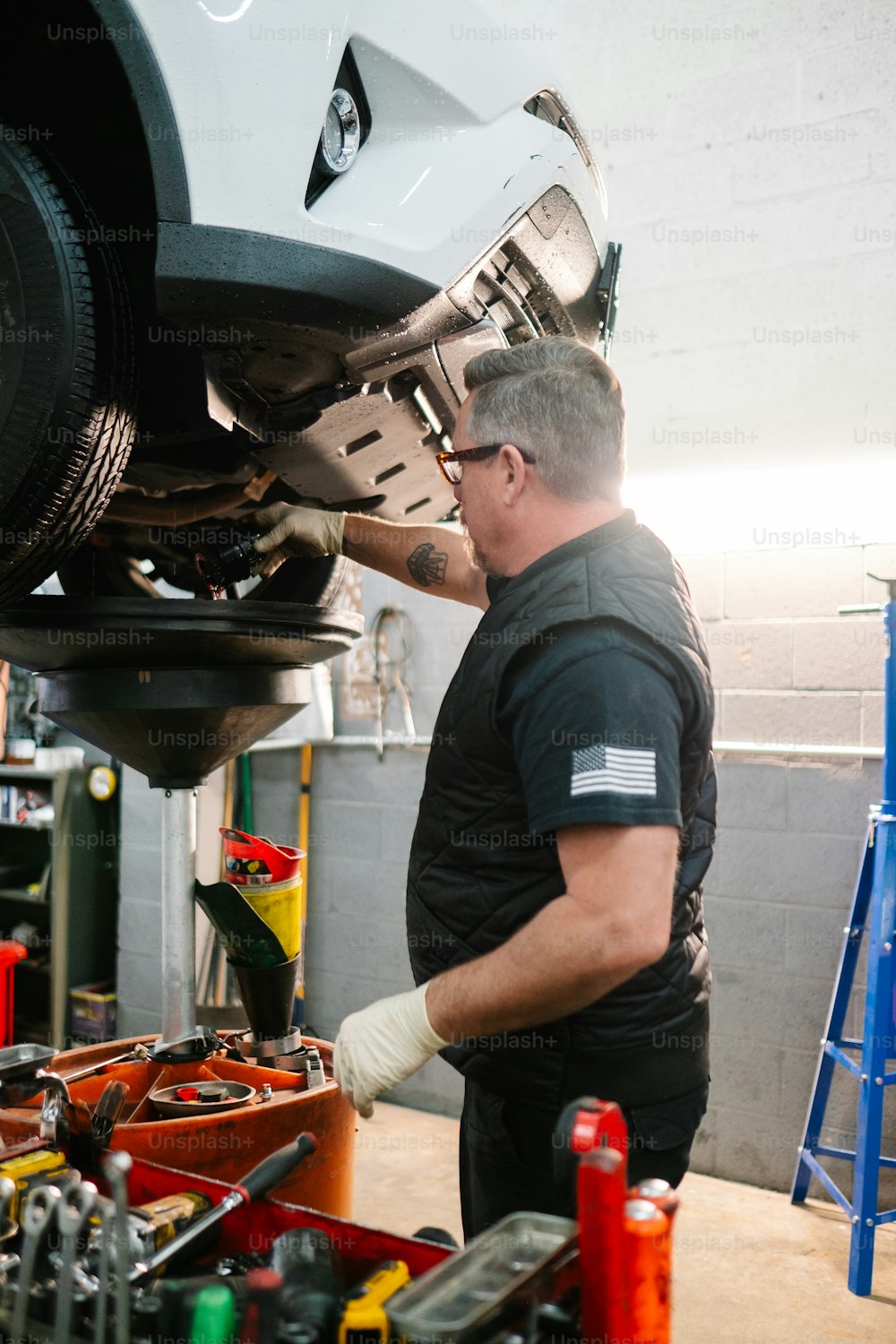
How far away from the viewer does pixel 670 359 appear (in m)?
3.42

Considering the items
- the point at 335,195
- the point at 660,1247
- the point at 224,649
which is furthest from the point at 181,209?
the point at 660,1247

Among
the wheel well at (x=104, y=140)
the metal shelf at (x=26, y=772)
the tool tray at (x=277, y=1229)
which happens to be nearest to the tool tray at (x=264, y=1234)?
the tool tray at (x=277, y=1229)

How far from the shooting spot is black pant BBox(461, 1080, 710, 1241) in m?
1.40

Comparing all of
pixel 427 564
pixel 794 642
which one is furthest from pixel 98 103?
pixel 794 642

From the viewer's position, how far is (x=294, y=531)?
6.24 feet

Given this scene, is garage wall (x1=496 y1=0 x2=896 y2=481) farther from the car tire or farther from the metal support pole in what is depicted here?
the car tire

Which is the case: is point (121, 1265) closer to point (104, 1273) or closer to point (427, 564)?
point (104, 1273)

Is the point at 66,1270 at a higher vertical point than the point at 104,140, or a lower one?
lower

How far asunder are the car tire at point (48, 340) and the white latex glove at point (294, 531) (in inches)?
20.9

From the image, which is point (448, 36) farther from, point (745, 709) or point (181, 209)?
point (745, 709)

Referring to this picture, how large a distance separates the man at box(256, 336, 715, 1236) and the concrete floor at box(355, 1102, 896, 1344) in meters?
1.23

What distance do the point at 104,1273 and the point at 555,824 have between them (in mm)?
605

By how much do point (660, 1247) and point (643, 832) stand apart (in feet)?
1.43

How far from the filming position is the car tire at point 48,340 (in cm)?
131
